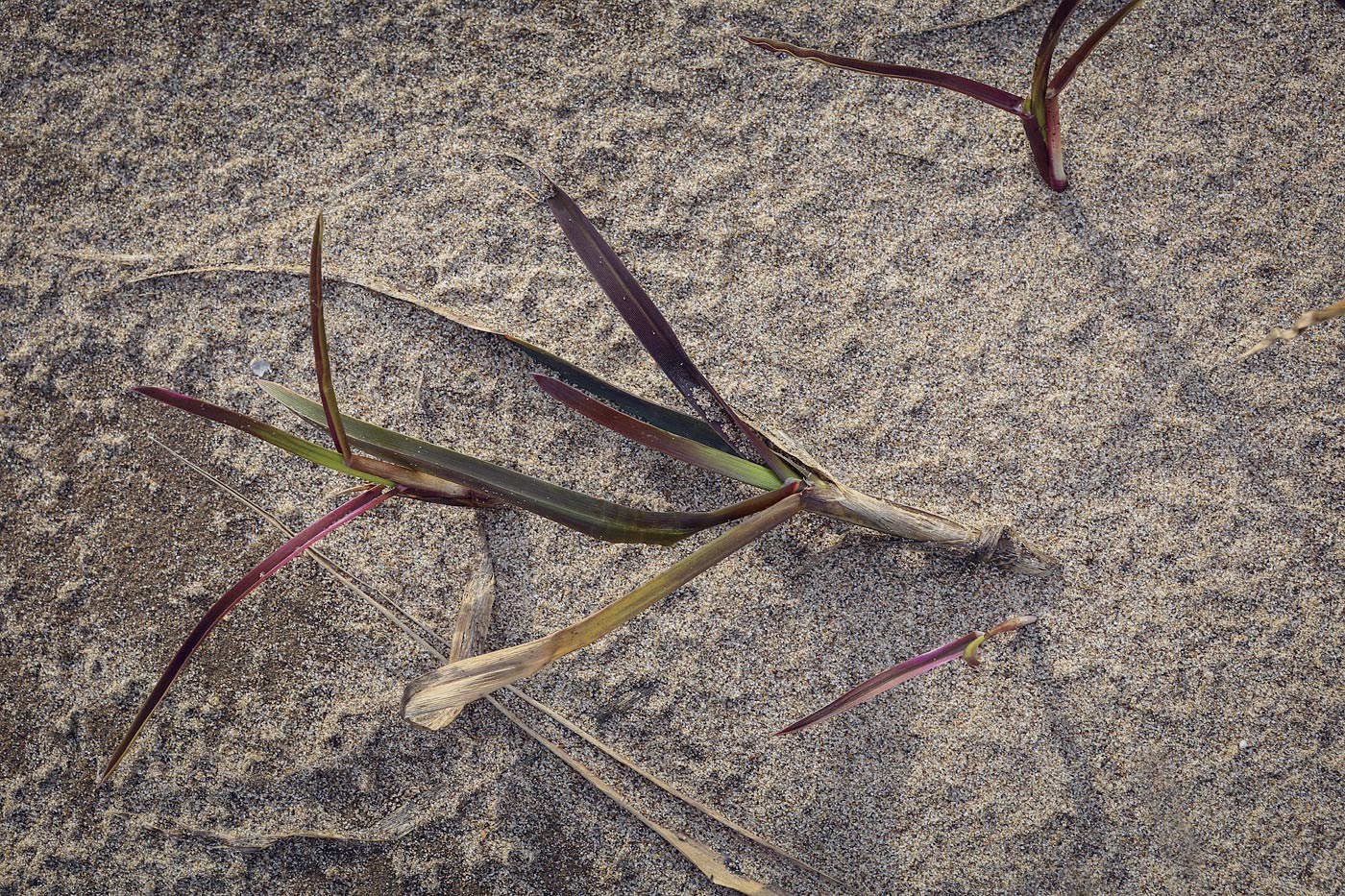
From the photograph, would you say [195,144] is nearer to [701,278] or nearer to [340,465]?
[340,465]

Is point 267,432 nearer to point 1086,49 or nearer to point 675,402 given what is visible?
point 675,402

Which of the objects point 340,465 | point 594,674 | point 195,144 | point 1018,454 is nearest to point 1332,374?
point 1018,454

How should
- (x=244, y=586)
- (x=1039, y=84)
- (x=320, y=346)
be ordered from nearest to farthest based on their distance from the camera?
1. (x=320, y=346)
2. (x=244, y=586)
3. (x=1039, y=84)

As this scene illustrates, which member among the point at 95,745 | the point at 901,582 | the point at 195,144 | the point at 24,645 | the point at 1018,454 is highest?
the point at 195,144

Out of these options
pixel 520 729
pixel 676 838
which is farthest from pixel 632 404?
pixel 676 838

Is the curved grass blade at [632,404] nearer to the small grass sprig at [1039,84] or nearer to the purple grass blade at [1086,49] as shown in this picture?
the small grass sprig at [1039,84]

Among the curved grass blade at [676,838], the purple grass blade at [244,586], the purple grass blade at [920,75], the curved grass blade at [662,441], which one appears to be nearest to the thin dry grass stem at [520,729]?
the curved grass blade at [676,838]

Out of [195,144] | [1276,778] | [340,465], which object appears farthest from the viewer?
[195,144]
